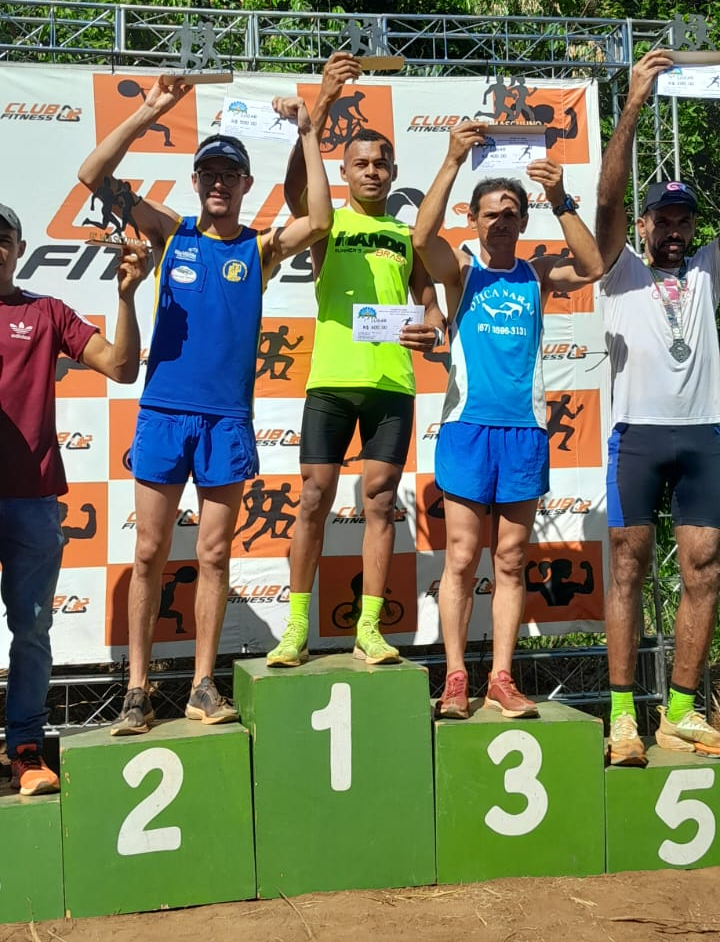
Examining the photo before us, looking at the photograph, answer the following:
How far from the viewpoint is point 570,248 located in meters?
3.54

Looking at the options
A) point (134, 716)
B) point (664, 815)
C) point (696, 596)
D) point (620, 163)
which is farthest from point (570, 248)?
point (134, 716)

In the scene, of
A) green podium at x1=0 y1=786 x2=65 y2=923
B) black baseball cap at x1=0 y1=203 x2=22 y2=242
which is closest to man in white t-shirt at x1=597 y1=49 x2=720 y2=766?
green podium at x1=0 y1=786 x2=65 y2=923

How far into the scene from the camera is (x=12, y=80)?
14.2ft

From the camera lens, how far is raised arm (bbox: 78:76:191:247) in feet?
10.8

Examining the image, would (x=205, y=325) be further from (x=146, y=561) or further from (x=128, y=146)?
(x=146, y=561)

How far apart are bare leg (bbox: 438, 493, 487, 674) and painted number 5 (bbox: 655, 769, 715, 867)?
2.55 ft

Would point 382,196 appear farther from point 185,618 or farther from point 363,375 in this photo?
point 185,618

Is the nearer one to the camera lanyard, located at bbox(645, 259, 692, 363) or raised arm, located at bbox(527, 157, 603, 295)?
raised arm, located at bbox(527, 157, 603, 295)

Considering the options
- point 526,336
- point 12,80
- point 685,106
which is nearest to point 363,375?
point 526,336

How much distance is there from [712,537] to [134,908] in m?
2.21

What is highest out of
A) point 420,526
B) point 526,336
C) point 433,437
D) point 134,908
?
point 526,336

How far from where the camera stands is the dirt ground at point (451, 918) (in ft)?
9.14

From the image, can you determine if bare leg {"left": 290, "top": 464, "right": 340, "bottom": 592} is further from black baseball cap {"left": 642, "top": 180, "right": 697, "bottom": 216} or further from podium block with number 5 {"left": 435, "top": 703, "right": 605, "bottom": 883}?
black baseball cap {"left": 642, "top": 180, "right": 697, "bottom": 216}

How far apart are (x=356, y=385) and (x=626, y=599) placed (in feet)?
3.86
